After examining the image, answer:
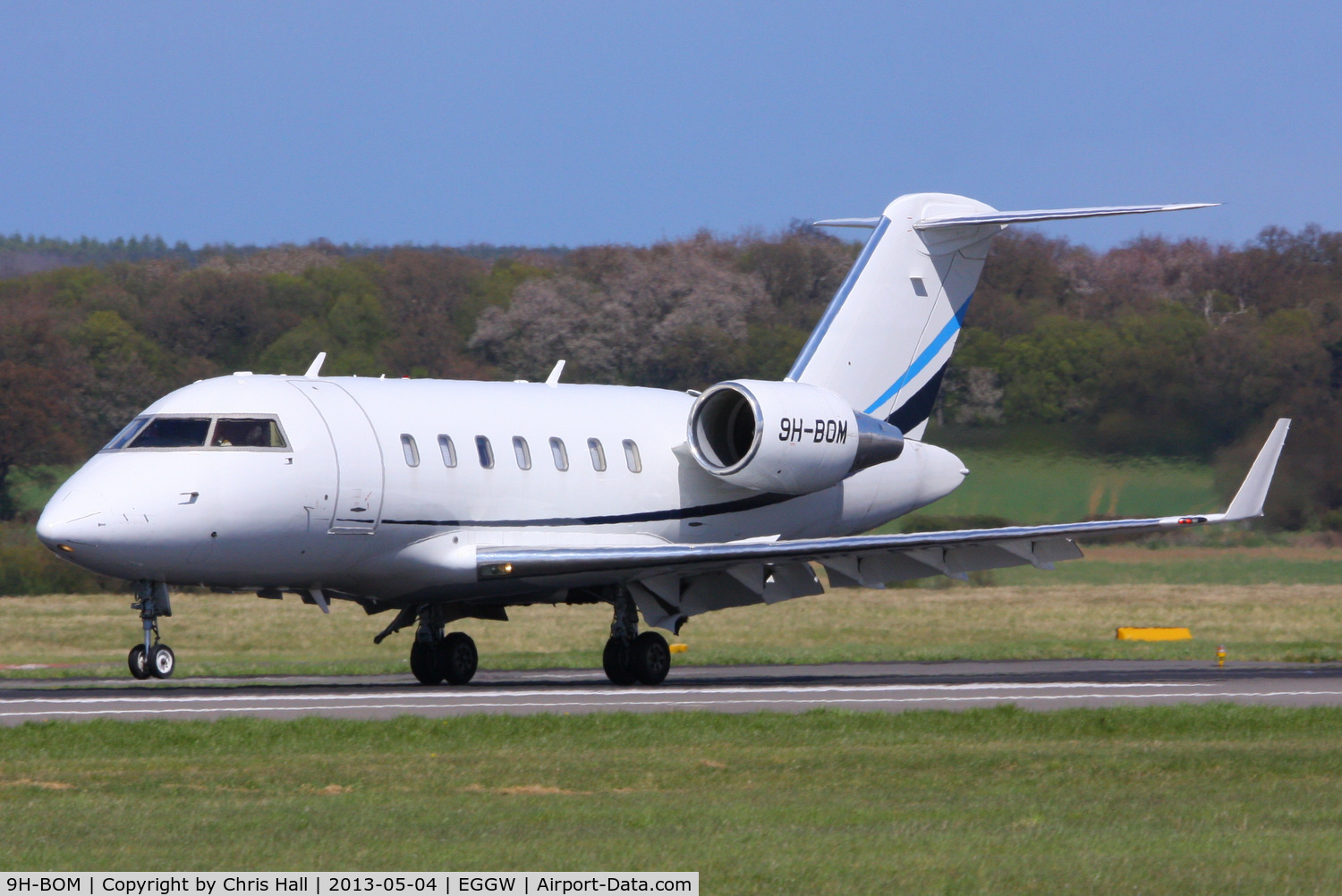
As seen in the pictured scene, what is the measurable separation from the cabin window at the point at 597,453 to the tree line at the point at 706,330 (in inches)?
472

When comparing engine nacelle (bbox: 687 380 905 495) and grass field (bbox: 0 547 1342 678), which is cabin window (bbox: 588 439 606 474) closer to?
engine nacelle (bbox: 687 380 905 495)

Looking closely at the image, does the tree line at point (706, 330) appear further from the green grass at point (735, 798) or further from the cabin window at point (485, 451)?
the green grass at point (735, 798)

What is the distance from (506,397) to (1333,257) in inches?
1575

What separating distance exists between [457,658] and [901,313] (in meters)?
8.02

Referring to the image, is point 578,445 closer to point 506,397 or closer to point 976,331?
point 506,397

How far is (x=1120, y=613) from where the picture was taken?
3669cm

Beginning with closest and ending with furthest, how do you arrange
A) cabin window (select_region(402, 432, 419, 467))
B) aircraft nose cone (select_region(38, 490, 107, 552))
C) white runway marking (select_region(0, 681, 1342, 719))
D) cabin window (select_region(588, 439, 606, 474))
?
white runway marking (select_region(0, 681, 1342, 719)), aircraft nose cone (select_region(38, 490, 107, 552)), cabin window (select_region(402, 432, 419, 467)), cabin window (select_region(588, 439, 606, 474))

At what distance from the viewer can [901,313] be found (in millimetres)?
25625

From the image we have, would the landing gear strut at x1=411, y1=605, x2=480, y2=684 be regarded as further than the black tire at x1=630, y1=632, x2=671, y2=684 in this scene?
Yes

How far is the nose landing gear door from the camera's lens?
64.5ft

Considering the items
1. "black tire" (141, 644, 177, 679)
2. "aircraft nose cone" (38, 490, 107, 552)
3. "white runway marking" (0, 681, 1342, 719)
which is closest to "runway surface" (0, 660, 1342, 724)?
"white runway marking" (0, 681, 1342, 719)

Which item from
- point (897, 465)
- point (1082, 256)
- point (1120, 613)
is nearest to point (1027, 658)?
point (897, 465)

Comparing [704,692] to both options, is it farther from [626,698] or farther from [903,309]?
[903,309]

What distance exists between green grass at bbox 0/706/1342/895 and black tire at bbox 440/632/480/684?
6.91m
